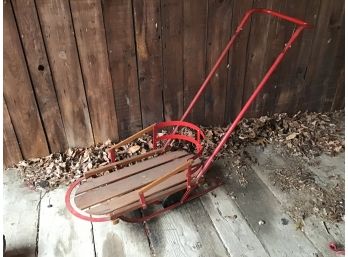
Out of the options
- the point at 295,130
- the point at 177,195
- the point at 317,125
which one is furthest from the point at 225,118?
the point at 177,195

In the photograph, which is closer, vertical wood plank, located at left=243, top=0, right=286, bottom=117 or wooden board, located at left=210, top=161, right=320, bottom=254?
wooden board, located at left=210, top=161, right=320, bottom=254

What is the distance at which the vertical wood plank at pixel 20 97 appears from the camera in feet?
6.73

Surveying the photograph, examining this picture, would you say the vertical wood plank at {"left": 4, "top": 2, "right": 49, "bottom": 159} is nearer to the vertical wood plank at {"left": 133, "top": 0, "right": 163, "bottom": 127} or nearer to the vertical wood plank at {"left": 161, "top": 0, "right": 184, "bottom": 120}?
the vertical wood plank at {"left": 133, "top": 0, "right": 163, "bottom": 127}

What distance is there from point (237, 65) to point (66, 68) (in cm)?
128

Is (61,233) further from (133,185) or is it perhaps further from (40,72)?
(40,72)

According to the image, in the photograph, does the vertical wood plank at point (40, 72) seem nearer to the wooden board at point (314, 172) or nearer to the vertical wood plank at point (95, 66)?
the vertical wood plank at point (95, 66)

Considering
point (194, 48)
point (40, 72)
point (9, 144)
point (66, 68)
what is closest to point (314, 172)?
point (194, 48)

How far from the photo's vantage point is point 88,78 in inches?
92.3

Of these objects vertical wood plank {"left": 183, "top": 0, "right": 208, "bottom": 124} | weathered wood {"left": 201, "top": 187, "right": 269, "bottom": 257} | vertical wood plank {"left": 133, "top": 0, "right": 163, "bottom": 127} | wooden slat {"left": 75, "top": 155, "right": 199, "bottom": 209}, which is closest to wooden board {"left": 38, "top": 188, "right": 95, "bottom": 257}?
wooden slat {"left": 75, "top": 155, "right": 199, "bottom": 209}

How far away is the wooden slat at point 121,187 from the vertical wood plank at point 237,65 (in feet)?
2.70

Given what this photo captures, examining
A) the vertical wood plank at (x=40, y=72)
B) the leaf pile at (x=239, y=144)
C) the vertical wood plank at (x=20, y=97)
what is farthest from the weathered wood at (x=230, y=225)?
the vertical wood plank at (x=20, y=97)

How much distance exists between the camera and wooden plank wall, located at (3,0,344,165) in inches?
83.9

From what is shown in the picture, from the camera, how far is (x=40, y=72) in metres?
2.23

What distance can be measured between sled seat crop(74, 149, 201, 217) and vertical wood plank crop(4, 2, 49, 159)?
0.63 metres
